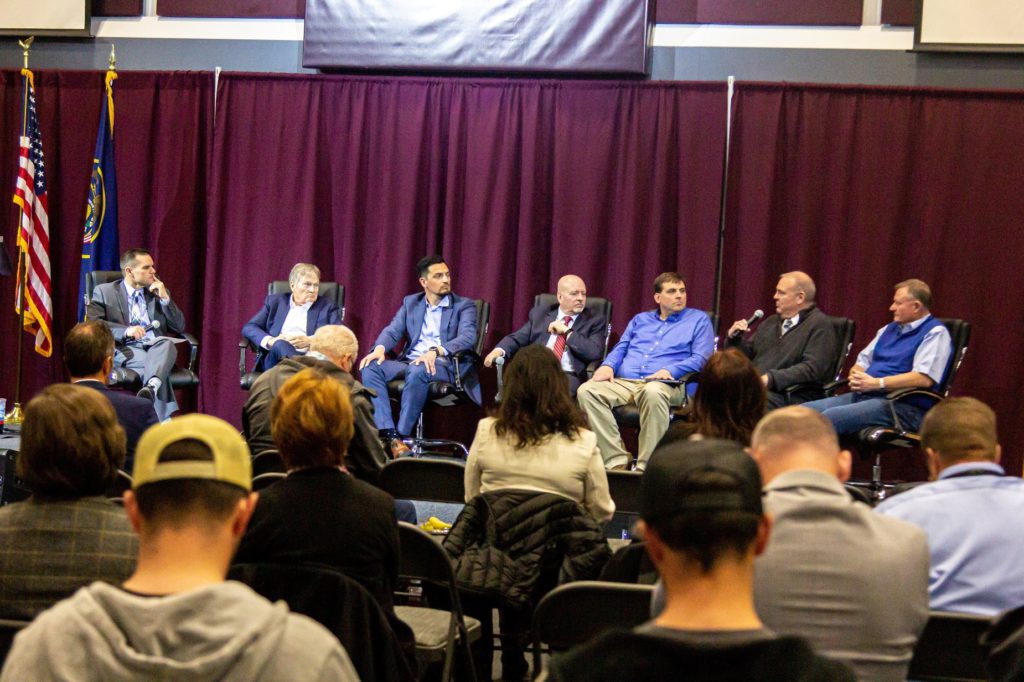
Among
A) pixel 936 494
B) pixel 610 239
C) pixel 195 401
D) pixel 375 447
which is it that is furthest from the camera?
pixel 195 401

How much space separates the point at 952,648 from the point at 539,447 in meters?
1.27

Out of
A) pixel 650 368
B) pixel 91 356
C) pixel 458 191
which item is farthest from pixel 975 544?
pixel 458 191

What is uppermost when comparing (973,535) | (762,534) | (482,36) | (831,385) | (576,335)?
(482,36)

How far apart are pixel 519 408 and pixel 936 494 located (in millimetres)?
1213

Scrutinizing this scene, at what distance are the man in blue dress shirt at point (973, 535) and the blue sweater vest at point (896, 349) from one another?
376cm

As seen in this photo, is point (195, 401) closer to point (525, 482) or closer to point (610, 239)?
point (610, 239)

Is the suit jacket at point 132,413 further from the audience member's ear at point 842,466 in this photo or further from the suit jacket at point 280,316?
the suit jacket at point 280,316

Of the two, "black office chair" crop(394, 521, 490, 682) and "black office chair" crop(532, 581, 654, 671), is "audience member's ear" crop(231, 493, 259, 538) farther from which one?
"black office chair" crop(394, 521, 490, 682)

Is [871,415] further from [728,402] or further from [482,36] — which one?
[482,36]

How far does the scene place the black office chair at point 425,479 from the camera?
3.63 m

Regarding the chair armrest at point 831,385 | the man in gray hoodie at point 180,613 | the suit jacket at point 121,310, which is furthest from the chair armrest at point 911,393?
the man in gray hoodie at point 180,613

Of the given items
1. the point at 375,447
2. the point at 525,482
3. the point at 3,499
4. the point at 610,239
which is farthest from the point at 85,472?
the point at 610,239

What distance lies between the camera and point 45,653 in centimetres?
128

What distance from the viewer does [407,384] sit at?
22.1ft
